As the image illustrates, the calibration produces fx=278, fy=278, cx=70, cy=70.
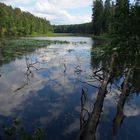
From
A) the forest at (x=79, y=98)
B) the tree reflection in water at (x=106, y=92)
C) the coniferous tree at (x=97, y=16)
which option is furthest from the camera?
the coniferous tree at (x=97, y=16)

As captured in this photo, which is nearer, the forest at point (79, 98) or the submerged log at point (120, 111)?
the forest at point (79, 98)

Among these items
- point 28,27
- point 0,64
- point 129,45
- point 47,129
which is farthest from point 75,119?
point 28,27

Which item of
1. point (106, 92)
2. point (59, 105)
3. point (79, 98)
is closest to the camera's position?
point (106, 92)

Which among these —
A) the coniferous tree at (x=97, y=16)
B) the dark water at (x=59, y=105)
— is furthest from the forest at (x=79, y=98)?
the coniferous tree at (x=97, y=16)

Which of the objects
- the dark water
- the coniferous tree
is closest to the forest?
the dark water

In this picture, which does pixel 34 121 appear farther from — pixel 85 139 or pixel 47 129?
pixel 85 139

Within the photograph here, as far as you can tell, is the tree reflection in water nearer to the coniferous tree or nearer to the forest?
the forest

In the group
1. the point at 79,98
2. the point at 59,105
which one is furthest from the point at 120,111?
the point at 79,98

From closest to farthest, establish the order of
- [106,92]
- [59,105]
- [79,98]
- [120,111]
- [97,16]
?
[106,92] < [120,111] < [59,105] < [79,98] < [97,16]

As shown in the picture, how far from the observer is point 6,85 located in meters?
20.6

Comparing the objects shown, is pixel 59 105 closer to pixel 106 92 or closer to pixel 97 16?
pixel 106 92

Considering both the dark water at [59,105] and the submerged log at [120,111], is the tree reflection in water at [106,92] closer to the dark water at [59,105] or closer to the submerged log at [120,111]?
the submerged log at [120,111]

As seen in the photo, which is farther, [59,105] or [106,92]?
[59,105]

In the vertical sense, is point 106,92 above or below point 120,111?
above
